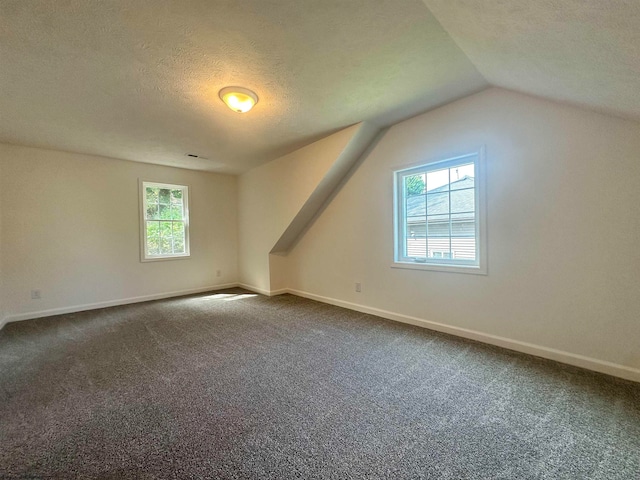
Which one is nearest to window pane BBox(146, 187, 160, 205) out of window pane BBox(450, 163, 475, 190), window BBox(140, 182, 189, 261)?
window BBox(140, 182, 189, 261)

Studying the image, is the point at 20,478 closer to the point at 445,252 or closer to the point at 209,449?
the point at 209,449

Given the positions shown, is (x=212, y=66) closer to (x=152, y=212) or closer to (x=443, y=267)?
(x=443, y=267)

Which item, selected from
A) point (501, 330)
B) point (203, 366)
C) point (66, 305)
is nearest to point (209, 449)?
point (203, 366)

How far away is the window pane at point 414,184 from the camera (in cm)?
324

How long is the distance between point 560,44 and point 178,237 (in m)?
5.53

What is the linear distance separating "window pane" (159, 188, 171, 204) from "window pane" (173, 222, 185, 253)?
449 mm

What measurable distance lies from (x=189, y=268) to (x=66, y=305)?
177 centimetres

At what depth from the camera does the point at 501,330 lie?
8.37 feet

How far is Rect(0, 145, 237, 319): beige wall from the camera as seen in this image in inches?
140

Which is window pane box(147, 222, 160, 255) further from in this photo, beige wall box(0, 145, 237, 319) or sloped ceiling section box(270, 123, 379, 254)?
sloped ceiling section box(270, 123, 379, 254)

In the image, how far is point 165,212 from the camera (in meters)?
4.89

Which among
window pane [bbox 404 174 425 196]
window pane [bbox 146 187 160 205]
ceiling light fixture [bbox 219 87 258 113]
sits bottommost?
window pane [bbox 404 174 425 196]

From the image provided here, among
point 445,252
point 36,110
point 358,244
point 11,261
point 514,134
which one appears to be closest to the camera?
point 514,134

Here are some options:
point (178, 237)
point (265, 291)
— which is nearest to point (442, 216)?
point (265, 291)
